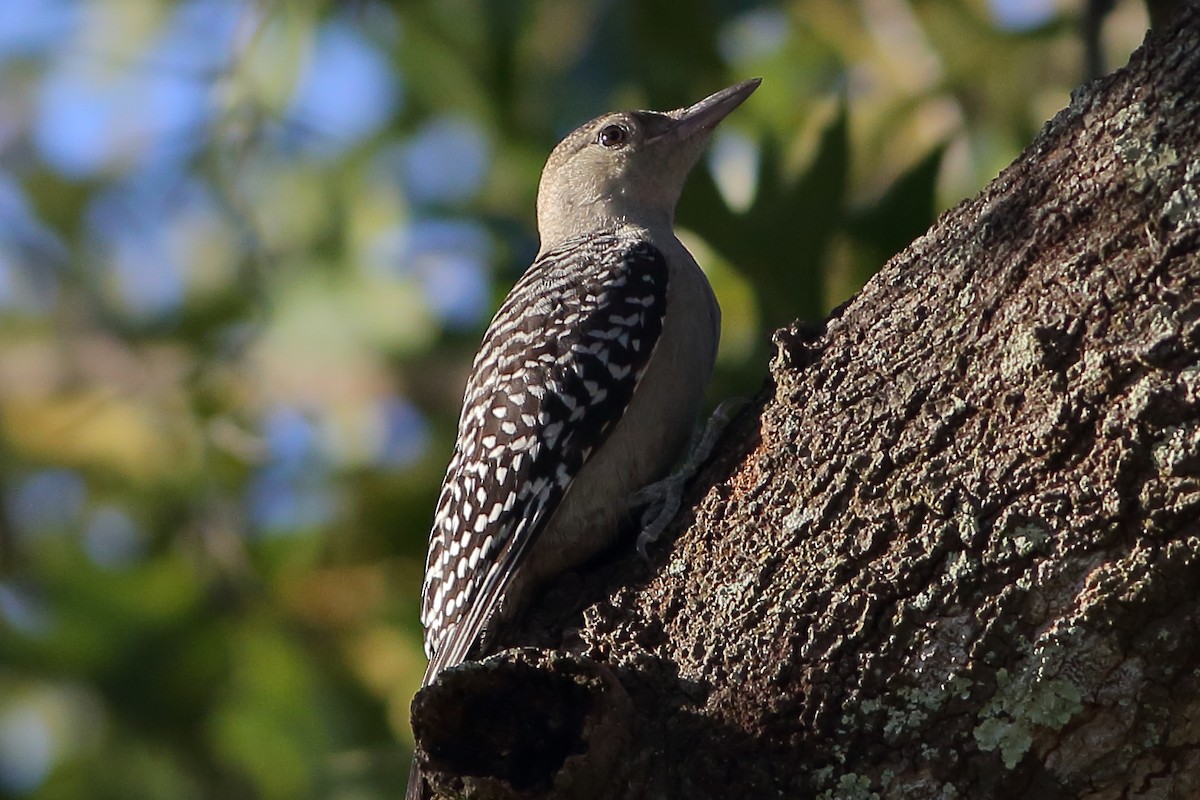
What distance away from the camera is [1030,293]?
2.78 metres

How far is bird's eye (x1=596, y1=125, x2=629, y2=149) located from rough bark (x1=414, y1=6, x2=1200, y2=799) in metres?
3.25

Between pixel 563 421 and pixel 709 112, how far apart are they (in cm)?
200

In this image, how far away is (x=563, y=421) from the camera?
4531 mm

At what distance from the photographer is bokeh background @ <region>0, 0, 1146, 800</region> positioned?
7.01m

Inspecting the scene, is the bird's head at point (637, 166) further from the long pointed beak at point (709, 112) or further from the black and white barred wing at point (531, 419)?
the black and white barred wing at point (531, 419)

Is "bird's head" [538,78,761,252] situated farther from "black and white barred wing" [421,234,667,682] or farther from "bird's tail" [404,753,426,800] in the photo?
"bird's tail" [404,753,426,800]

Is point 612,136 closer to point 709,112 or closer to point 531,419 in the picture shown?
point 709,112

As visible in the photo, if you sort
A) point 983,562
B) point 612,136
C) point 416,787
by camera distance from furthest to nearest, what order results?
point 612,136
point 416,787
point 983,562

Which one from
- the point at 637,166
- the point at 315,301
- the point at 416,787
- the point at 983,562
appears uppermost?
the point at 315,301

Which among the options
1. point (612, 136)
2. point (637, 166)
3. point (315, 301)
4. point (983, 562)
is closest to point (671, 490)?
point (983, 562)

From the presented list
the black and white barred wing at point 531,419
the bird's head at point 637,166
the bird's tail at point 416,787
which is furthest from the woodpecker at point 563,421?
the bird's tail at point 416,787

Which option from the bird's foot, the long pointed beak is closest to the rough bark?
the bird's foot

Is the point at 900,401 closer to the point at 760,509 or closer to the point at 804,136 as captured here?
the point at 760,509

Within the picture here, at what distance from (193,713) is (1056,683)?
620 centimetres
